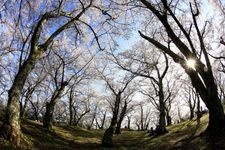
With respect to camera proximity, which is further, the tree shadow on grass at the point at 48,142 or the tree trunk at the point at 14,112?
the tree shadow on grass at the point at 48,142

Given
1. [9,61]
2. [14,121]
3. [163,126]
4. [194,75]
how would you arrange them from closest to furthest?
[14,121], [194,75], [163,126], [9,61]

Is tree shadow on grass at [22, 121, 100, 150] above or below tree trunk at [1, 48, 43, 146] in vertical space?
below

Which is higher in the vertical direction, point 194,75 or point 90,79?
point 90,79

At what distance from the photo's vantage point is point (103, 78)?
4369 cm

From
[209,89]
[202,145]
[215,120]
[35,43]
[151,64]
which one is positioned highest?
[151,64]

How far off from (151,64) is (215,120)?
18639 millimetres

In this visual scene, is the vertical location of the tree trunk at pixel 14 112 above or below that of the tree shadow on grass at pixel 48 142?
above

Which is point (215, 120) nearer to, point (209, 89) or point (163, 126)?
point (209, 89)

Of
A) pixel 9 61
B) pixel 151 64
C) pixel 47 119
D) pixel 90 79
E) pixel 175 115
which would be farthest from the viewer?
pixel 175 115

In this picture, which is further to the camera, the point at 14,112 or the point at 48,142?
the point at 48,142

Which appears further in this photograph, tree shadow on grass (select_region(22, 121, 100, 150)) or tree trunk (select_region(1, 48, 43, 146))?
tree shadow on grass (select_region(22, 121, 100, 150))

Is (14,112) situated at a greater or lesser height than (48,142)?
greater

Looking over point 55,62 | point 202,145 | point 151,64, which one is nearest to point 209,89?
point 202,145

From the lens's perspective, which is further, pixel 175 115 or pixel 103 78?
pixel 175 115
